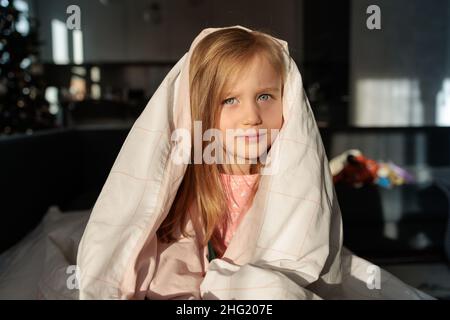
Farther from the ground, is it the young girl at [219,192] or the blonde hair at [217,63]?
the blonde hair at [217,63]

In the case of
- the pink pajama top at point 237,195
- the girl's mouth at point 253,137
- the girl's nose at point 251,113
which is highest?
the girl's nose at point 251,113

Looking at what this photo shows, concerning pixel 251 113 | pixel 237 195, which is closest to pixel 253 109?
pixel 251 113

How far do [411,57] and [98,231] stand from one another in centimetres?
279

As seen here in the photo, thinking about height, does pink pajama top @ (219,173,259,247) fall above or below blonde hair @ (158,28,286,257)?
below

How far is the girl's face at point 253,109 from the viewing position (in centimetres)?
42

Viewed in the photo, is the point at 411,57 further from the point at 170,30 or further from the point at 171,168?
the point at 171,168

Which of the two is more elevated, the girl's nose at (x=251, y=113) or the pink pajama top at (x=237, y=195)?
the girl's nose at (x=251, y=113)

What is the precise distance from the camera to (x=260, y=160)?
1.54 ft

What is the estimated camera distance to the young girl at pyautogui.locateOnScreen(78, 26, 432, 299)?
41cm

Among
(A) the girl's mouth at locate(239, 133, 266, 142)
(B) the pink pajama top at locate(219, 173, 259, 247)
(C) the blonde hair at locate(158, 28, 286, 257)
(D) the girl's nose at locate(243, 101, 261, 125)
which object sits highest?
(C) the blonde hair at locate(158, 28, 286, 257)

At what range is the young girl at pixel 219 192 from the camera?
1.34 feet

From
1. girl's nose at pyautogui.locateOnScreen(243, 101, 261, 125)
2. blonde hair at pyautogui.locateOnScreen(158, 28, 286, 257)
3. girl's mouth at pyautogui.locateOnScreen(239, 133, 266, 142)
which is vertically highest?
blonde hair at pyautogui.locateOnScreen(158, 28, 286, 257)

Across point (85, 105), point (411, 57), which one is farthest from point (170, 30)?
point (85, 105)

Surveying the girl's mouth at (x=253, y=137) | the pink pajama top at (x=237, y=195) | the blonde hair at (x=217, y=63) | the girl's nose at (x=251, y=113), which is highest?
the blonde hair at (x=217, y=63)
